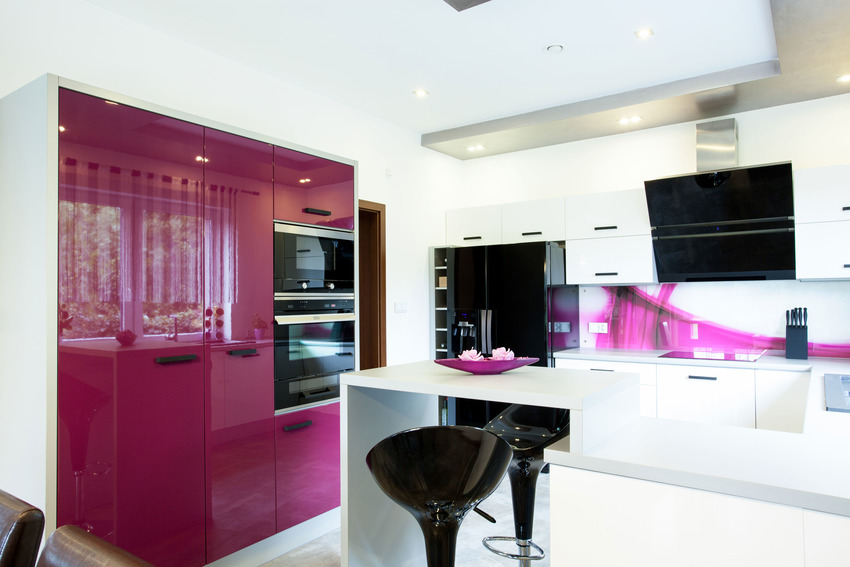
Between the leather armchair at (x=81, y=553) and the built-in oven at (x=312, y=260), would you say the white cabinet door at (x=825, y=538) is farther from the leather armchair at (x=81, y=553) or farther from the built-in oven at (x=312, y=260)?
the built-in oven at (x=312, y=260)

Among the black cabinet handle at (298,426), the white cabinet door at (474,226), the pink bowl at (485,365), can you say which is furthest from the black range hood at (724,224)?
the black cabinet handle at (298,426)

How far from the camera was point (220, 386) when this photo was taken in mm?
2588

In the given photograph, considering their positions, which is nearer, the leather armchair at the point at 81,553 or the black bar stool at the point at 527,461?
the leather armchair at the point at 81,553

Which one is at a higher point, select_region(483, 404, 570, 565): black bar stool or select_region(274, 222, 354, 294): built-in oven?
select_region(274, 222, 354, 294): built-in oven

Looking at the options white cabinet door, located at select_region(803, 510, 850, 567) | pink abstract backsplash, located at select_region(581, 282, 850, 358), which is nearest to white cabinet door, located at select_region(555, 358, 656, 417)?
pink abstract backsplash, located at select_region(581, 282, 850, 358)

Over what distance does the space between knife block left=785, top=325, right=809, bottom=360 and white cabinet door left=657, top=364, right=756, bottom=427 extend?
1.40 ft

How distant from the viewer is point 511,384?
180cm

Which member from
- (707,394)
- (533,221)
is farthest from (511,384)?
(533,221)

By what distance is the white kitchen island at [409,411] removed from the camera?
160 centimetres

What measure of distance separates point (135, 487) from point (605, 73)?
134 inches

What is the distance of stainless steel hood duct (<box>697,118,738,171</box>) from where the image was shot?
3.84 metres

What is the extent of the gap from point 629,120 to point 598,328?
5.45ft

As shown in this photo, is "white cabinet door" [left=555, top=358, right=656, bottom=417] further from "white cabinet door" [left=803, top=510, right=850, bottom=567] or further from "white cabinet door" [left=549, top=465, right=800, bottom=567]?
"white cabinet door" [left=803, top=510, right=850, bottom=567]

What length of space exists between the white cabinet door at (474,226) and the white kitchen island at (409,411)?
2.55 m
